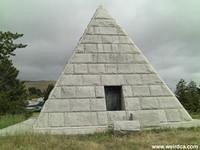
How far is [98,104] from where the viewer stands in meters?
7.74

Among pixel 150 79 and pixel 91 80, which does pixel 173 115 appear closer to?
pixel 150 79

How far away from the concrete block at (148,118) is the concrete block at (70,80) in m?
1.85

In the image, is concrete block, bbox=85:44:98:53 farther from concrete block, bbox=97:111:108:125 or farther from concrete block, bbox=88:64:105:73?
concrete block, bbox=97:111:108:125

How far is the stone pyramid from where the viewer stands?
24.6ft

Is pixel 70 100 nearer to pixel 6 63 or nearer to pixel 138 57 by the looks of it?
pixel 138 57

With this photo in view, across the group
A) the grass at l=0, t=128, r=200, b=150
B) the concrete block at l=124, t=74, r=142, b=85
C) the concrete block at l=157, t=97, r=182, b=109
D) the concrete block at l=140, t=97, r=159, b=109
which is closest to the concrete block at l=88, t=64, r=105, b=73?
the concrete block at l=124, t=74, r=142, b=85

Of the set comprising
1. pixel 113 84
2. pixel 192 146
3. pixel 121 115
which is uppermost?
pixel 113 84

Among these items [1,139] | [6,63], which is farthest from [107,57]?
[6,63]

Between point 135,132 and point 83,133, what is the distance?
4.18 feet

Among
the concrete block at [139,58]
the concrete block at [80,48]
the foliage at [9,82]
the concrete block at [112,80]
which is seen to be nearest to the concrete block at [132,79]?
the concrete block at [112,80]

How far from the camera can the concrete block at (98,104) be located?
25.2ft

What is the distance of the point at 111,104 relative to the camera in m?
8.16

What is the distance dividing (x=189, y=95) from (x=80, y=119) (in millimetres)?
12697

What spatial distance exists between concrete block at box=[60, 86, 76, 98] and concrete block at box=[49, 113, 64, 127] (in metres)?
0.53
